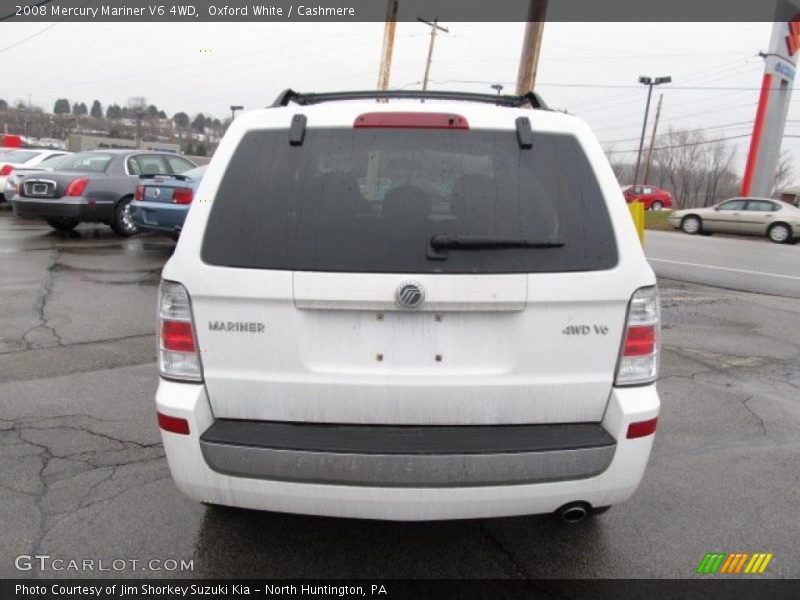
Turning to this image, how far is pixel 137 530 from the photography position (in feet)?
9.21

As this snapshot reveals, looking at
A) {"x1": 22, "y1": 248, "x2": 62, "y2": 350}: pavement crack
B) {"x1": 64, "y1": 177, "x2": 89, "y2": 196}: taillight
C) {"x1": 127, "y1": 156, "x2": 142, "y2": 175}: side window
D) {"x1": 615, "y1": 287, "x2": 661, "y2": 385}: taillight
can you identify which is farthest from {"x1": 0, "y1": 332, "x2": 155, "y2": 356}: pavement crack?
{"x1": 127, "y1": 156, "x2": 142, "y2": 175}: side window

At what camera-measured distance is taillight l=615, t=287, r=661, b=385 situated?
2.36 metres

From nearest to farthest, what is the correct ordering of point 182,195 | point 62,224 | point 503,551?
point 503,551 → point 182,195 → point 62,224

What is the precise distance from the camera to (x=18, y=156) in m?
17.3

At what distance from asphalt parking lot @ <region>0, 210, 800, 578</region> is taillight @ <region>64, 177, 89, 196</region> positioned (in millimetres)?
6643

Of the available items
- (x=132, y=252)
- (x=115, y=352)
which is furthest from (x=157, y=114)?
(x=115, y=352)

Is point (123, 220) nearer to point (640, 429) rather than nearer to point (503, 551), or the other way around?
point (503, 551)

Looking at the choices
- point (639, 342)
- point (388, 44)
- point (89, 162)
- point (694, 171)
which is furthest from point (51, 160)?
point (694, 171)

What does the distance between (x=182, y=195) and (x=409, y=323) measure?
8528mm

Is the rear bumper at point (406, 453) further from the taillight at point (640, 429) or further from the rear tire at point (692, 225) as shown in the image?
the rear tire at point (692, 225)

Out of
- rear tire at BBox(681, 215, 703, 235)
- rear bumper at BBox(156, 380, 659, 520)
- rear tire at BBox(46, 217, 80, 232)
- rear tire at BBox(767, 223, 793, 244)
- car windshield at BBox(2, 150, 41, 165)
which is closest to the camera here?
rear bumper at BBox(156, 380, 659, 520)

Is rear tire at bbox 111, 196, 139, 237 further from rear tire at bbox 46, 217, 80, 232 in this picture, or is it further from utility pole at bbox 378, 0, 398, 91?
utility pole at bbox 378, 0, 398, 91

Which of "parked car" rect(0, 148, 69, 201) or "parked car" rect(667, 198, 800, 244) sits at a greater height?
"parked car" rect(667, 198, 800, 244)

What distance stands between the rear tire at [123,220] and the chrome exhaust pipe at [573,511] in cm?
1145
